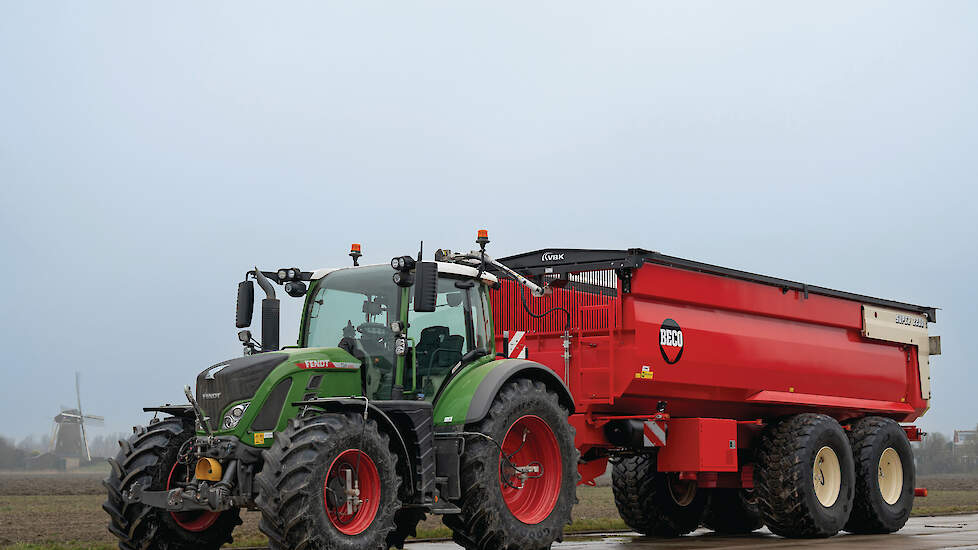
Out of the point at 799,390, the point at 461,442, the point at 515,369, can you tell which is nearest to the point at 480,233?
the point at 515,369

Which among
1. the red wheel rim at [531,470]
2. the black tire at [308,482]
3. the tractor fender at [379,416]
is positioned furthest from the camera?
the red wheel rim at [531,470]

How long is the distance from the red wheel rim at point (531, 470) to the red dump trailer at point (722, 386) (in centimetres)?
125

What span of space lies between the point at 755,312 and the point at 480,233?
5.09 metres

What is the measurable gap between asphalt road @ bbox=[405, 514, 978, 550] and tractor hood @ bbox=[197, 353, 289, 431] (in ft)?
13.7

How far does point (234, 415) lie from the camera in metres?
8.91

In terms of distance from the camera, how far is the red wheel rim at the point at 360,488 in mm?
8461

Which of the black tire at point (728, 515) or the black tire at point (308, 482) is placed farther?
the black tire at point (728, 515)

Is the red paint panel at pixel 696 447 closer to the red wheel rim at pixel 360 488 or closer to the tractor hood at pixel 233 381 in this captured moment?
the red wheel rim at pixel 360 488

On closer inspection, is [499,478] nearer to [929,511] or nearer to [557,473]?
[557,473]

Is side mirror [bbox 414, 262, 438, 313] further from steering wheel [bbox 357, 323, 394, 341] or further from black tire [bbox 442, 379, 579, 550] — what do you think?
black tire [bbox 442, 379, 579, 550]

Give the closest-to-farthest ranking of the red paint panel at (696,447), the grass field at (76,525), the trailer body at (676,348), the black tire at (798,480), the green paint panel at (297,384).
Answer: the green paint panel at (297,384) < the trailer body at (676,348) < the red paint panel at (696,447) < the black tire at (798,480) < the grass field at (76,525)

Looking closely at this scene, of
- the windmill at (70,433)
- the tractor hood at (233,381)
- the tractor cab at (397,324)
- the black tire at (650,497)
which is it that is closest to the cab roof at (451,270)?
the tractor cab at (397,324)

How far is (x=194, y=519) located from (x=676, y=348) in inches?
231

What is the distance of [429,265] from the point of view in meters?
9.09
